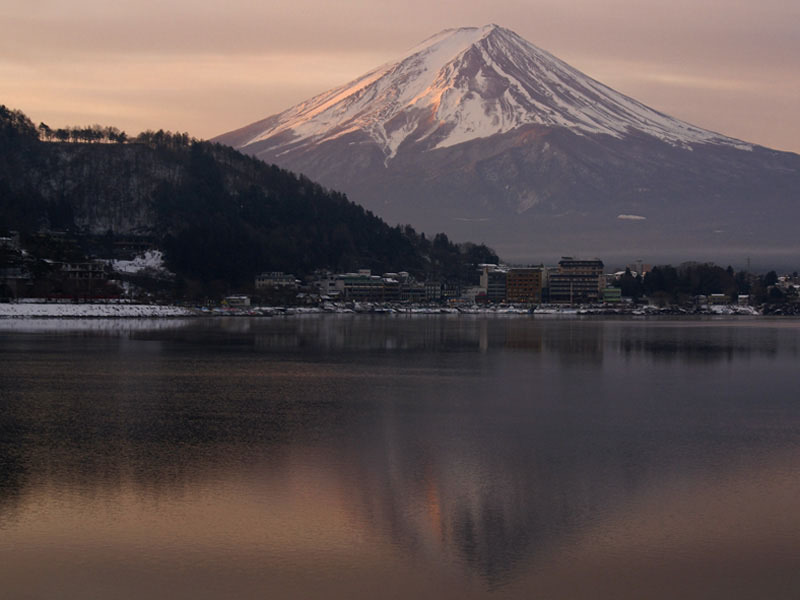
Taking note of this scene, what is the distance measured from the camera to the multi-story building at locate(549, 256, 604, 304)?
127m

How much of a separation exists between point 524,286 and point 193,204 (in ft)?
131

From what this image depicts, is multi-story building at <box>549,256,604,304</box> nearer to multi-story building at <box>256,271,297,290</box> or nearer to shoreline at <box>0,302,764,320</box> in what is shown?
shoreline at <box>0,302,764,320</box>

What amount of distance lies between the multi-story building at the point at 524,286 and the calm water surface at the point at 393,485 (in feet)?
308

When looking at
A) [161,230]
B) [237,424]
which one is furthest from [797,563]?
[161,230]

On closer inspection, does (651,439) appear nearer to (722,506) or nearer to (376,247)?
(722,506)

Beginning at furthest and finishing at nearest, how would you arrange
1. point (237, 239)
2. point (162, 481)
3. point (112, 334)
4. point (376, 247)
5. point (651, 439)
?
1. point (376, 247)
2. point (237, 239)
3. point (112, 334)
4. point (651, 439)
5. point (162, 481)

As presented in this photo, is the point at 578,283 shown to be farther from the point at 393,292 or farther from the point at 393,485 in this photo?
the point at 393,485

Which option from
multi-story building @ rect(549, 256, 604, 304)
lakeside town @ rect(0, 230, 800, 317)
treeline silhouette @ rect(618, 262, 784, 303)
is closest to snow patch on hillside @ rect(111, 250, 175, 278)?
lakeside town @ rect(0, 230, 800, 317)

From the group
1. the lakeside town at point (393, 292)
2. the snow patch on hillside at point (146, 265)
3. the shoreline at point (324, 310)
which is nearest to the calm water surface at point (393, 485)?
the shoreline at point (324, 310)

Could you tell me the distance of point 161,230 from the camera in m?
117

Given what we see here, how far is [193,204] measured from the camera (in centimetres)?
12219

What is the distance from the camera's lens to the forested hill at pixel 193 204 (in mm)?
112188

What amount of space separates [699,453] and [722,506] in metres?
4.19

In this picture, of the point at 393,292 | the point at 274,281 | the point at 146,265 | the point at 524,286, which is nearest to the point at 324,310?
the point at 274,281
